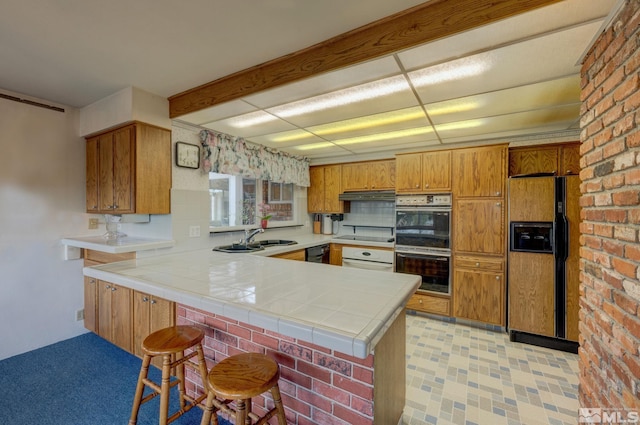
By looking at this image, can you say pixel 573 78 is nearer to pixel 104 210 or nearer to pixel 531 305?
pixel 531 305

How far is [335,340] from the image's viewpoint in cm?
96

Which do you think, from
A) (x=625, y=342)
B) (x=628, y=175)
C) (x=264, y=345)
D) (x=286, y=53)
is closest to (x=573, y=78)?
(x=628, y=175)

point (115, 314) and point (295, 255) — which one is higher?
point (295, 255)

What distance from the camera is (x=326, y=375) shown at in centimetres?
124

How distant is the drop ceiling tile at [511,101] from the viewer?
1.89m

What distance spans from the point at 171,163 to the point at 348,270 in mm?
2005

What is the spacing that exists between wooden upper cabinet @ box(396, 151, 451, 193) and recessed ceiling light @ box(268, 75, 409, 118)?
4.92 feet

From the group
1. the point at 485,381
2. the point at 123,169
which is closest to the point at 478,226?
the point at 485,381

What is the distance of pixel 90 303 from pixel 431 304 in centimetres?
362

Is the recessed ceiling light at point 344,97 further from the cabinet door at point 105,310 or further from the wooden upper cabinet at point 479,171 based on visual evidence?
the cabinet door at point 105,310

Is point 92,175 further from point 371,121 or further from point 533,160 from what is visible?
point 533,160

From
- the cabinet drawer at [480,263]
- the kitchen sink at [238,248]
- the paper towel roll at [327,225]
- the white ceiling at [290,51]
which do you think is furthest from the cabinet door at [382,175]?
the kitchen sink at [238,248]

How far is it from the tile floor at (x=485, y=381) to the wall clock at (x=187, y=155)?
2.78 m

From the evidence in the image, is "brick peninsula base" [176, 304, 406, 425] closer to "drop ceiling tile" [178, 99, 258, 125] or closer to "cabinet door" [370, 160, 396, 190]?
"drop ceiling tile" [178, 99, 258, 125]
